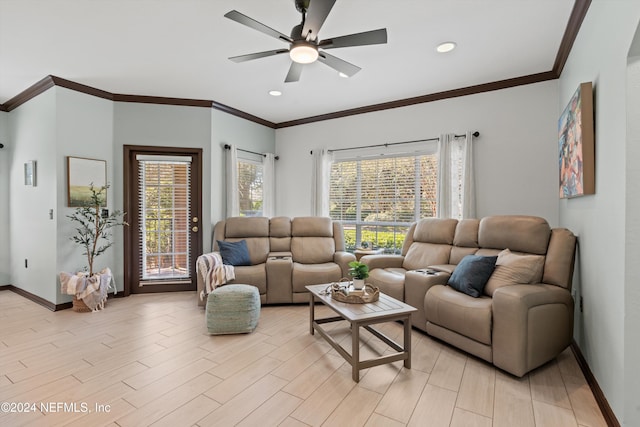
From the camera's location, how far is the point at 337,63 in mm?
2627

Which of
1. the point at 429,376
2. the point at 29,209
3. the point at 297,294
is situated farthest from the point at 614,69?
the point at 29,209

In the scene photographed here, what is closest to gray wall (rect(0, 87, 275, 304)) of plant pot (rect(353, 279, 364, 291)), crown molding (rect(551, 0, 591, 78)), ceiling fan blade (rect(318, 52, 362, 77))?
ceiling fan blade (rect(318, 52, 362, 77))

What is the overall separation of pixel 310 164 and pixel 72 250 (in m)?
3.50

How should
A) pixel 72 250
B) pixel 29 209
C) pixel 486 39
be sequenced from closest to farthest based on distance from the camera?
pixel 486 39
pixel 72 250
pixel 29 209

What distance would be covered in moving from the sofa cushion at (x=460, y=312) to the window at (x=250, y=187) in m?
3.29

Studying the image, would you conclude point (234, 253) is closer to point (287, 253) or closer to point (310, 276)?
point (287, 253)

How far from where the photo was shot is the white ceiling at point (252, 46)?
2.40m

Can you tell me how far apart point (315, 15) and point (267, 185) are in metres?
3.64

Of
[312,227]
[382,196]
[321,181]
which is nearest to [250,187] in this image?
[321,181]

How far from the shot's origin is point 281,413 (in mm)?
1880

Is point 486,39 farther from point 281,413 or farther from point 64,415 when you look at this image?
point 64,415

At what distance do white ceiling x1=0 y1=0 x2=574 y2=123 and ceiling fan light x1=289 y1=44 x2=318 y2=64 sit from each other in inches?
13.6

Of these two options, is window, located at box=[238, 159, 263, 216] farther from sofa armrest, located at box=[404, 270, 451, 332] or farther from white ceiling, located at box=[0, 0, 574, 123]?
sofa armrest, located at box=[404, 270, 451, 332]

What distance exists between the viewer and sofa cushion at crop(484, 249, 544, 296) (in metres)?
2.58
